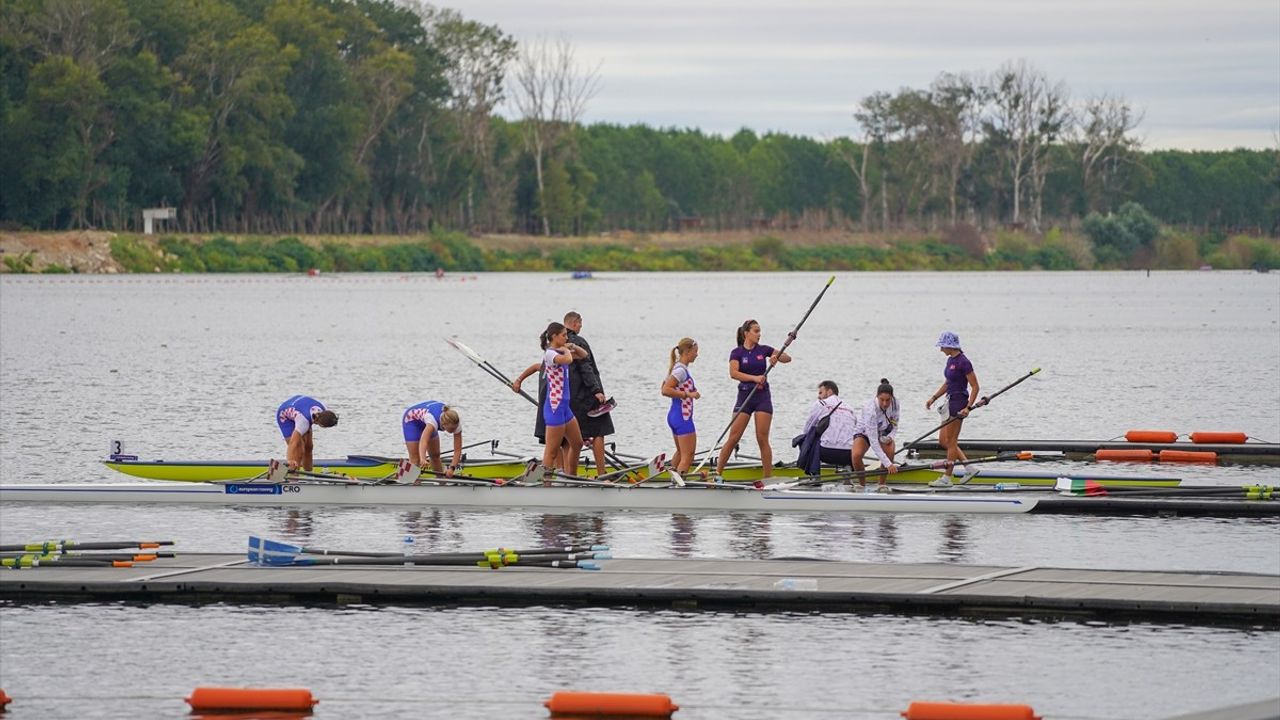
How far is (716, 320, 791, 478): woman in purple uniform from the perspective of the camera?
22547mm

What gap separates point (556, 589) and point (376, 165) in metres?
121

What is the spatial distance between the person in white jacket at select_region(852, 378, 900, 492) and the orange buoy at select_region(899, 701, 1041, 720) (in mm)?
9411

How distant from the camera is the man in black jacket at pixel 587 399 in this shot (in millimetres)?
22484

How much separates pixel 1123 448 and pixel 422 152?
11077cm

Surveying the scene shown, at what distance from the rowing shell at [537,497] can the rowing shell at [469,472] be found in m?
0.74

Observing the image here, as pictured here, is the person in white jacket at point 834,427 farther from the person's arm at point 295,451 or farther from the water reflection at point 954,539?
the person's arm at point 295,451

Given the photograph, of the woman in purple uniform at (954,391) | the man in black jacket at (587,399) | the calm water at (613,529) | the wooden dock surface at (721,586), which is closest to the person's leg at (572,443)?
the man in black jacket at (587,399)

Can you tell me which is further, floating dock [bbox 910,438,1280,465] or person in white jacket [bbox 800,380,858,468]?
floating dock [bbox 910,438,1280,465]

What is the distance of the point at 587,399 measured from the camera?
22.6m

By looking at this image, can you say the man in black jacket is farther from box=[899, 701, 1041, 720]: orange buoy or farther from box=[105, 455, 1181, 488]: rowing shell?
box=[899, 701, 1041, 720]: orange buoy

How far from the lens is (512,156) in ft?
463

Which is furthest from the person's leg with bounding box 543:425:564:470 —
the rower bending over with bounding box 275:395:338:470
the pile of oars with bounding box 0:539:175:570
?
the pile of oars with bounding box 0:539:175:570

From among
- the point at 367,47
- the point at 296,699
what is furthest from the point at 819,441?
the point at 367,47

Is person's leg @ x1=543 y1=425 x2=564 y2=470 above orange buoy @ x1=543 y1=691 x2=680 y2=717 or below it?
above
